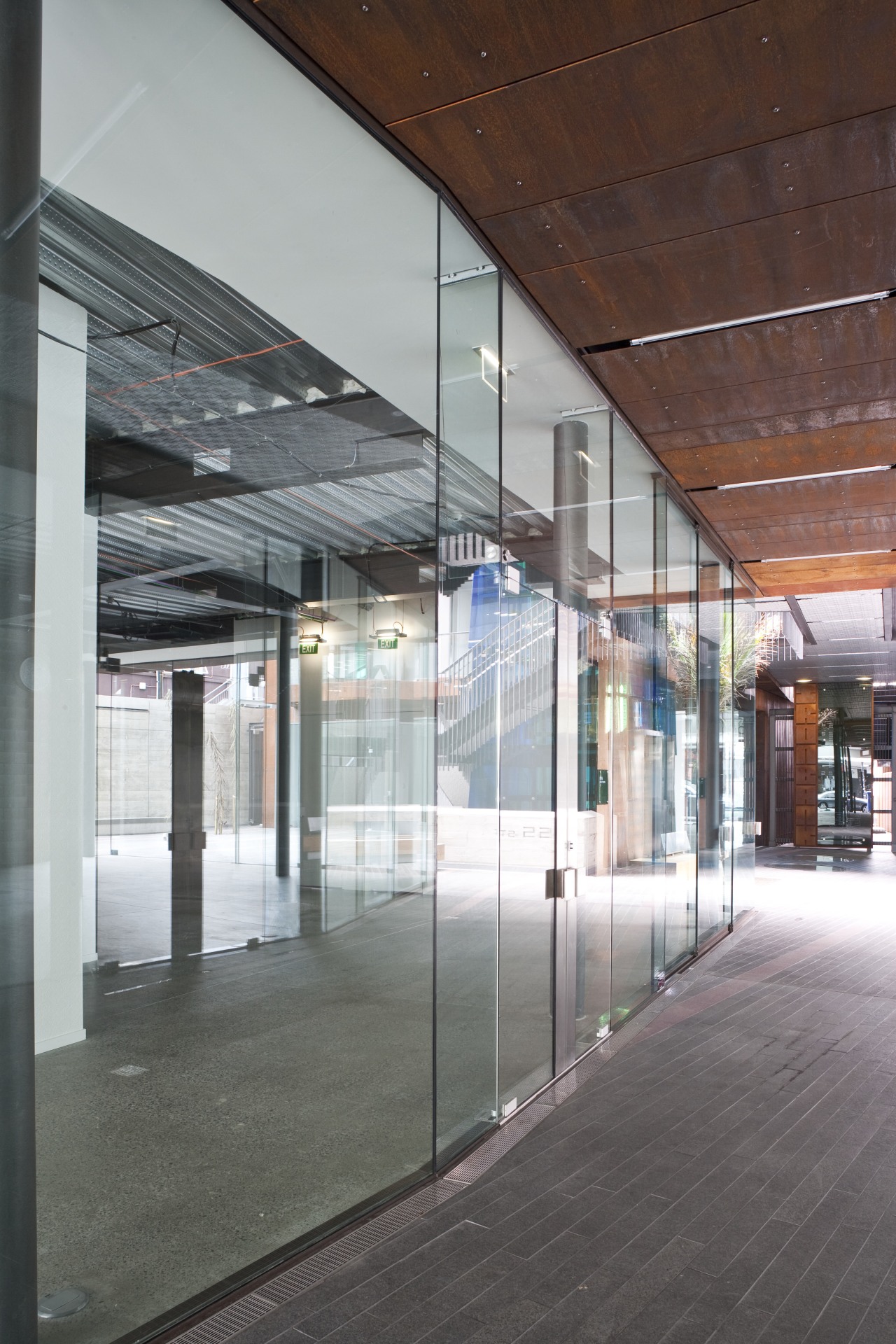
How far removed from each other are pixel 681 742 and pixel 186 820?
13.1ft

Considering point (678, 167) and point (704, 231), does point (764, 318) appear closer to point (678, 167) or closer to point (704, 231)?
point (704, 231)

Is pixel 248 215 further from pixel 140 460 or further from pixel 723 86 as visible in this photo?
pixel 140 460

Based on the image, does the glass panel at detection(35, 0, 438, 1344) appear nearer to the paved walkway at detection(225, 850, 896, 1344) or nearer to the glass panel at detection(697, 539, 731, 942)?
the paved walkway at detection(225, 850, 896, 1344)

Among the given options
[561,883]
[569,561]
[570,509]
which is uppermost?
[570,509]

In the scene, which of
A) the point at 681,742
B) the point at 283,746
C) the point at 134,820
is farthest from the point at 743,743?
the point at 134,820

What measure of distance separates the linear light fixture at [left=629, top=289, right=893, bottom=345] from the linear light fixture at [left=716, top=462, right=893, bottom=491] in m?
2.62

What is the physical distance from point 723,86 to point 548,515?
221 cm

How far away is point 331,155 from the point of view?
3385 millimetres

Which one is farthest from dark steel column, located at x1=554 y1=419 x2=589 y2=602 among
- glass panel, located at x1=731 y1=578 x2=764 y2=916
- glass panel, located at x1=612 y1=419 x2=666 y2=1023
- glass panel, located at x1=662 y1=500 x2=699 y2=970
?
glass panel, located at x1=731 y1=578 x2=764 y2=916

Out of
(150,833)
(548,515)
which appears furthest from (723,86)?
(150,833)

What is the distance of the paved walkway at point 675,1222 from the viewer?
8.64ft

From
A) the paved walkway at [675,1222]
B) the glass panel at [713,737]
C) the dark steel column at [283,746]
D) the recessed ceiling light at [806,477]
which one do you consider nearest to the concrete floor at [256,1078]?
the paved walkway at [675,1222]

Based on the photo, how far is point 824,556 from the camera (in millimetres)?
10008

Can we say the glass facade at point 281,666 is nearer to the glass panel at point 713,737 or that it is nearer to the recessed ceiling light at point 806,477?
the glass panel at point 713,737
